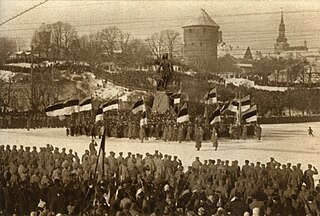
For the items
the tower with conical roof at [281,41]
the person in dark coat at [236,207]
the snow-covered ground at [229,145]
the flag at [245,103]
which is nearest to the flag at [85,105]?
the snow-covered ground at [229,145]

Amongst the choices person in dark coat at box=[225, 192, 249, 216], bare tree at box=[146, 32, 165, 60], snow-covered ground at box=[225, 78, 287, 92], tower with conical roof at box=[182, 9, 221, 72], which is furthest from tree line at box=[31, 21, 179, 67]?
person in dark coat at box=[225, 192, 249, 216]

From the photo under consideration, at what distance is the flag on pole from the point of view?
488 cm

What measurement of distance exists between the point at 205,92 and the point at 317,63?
991 millimetres

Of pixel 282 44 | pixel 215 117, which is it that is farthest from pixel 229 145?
pixel 282 44

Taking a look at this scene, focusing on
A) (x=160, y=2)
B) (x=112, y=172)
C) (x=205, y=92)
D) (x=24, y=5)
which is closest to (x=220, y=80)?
(x=205, y=92)

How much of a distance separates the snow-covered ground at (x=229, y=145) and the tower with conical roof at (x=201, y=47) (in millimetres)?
732

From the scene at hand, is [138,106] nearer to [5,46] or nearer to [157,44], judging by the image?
[157,44]

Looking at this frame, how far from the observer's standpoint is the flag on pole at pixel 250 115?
4875mm

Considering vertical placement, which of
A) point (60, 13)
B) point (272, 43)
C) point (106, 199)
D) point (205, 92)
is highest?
point (60, 13)

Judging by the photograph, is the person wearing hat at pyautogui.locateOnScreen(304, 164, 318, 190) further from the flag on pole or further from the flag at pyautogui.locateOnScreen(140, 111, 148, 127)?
the flag at pyautogui.locateOnScreen(140, 111, 148, 127)

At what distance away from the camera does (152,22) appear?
4.78 metres

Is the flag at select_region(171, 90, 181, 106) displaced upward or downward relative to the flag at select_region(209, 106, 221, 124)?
upward

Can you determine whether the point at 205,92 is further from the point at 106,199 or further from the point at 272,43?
the point at 106,199

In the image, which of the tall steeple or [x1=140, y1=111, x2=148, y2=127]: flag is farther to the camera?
[x1=140, y1=111, x2=148, y2=127]: flag
